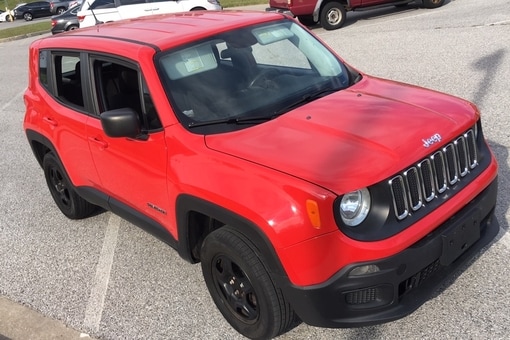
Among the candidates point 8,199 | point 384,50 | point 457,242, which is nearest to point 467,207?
point 457,242

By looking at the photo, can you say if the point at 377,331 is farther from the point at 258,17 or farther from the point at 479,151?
the point at 258,17

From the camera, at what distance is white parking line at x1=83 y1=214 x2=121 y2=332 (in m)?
3.60

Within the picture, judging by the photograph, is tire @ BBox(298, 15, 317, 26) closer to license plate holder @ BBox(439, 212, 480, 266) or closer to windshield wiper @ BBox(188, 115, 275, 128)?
windshield wiper @ BBox(188, 115, 275, 128)

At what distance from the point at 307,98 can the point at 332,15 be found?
10695 mm

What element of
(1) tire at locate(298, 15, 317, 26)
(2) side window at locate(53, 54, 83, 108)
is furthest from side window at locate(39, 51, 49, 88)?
(1) tire at locate(298, 15, 317, 26)

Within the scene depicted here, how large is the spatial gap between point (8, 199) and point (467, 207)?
16.0 feet

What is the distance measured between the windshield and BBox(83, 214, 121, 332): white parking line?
4.96 feet

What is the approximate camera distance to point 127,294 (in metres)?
3.81

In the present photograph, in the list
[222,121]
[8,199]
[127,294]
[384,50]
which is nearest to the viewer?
[222,121]

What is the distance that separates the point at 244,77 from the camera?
356 cm

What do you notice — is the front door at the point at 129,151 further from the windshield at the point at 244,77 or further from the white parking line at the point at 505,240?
the white parking line at the point at 505,240

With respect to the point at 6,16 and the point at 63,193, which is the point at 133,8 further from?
the point at 6,16

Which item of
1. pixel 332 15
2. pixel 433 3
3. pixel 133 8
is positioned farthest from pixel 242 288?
pixel 133 8

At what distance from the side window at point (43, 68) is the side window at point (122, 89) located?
0.97 meters
